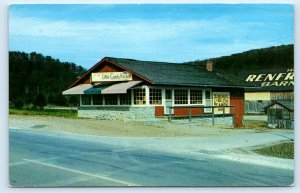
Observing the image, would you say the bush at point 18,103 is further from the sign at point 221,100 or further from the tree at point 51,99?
the sign at point 221,100

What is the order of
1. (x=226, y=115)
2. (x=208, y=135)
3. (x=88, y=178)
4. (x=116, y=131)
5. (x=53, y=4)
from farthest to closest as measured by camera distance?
(x=226, y=115)
(x=208, y=135)
(x=116, y=131)
(x=53, y=4)
(x=88, y=178)

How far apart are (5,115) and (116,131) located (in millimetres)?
2494

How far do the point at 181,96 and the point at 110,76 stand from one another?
334 centimetres

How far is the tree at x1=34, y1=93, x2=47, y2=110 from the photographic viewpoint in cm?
1009

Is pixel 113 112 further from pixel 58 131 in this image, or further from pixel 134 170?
pixel 134 170

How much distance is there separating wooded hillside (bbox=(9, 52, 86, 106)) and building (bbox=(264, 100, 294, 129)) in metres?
4.28

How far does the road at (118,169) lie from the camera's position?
8148 millimetres

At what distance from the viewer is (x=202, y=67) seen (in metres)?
11.2

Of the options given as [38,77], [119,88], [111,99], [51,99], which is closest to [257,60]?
[119,88]

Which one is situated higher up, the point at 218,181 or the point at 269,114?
the point at 269,114

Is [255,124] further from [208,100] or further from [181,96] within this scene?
A: [208,100]

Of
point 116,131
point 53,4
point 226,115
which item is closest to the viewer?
point 53,4

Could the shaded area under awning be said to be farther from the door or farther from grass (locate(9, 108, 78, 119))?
the door

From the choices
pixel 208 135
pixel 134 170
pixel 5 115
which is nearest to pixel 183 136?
pixel 208 135
